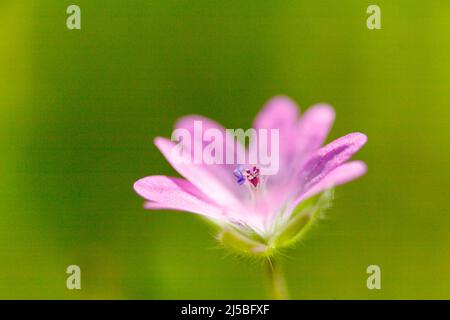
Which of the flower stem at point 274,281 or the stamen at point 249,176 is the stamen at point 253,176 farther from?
the flower stem at point 274,281

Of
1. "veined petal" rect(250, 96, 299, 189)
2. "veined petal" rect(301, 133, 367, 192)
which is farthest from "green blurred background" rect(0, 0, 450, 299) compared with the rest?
"veined petal" rect(301, 133, 367, 192)

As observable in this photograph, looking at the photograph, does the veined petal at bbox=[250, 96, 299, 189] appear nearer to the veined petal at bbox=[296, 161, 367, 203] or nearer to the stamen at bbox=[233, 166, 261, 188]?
the stamen at bbox=[233, 166, 261, 188]

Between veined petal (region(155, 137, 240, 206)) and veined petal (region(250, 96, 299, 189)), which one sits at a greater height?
veined petal (region(250, 96, 299, 189))

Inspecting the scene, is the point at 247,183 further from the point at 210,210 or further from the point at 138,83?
the point at 138,83

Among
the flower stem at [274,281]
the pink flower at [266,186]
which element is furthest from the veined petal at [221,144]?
the flower stem at [274,281]

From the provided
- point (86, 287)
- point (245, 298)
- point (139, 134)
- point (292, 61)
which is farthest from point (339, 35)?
point (86, 287)

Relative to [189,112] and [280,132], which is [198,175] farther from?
[189,112]
